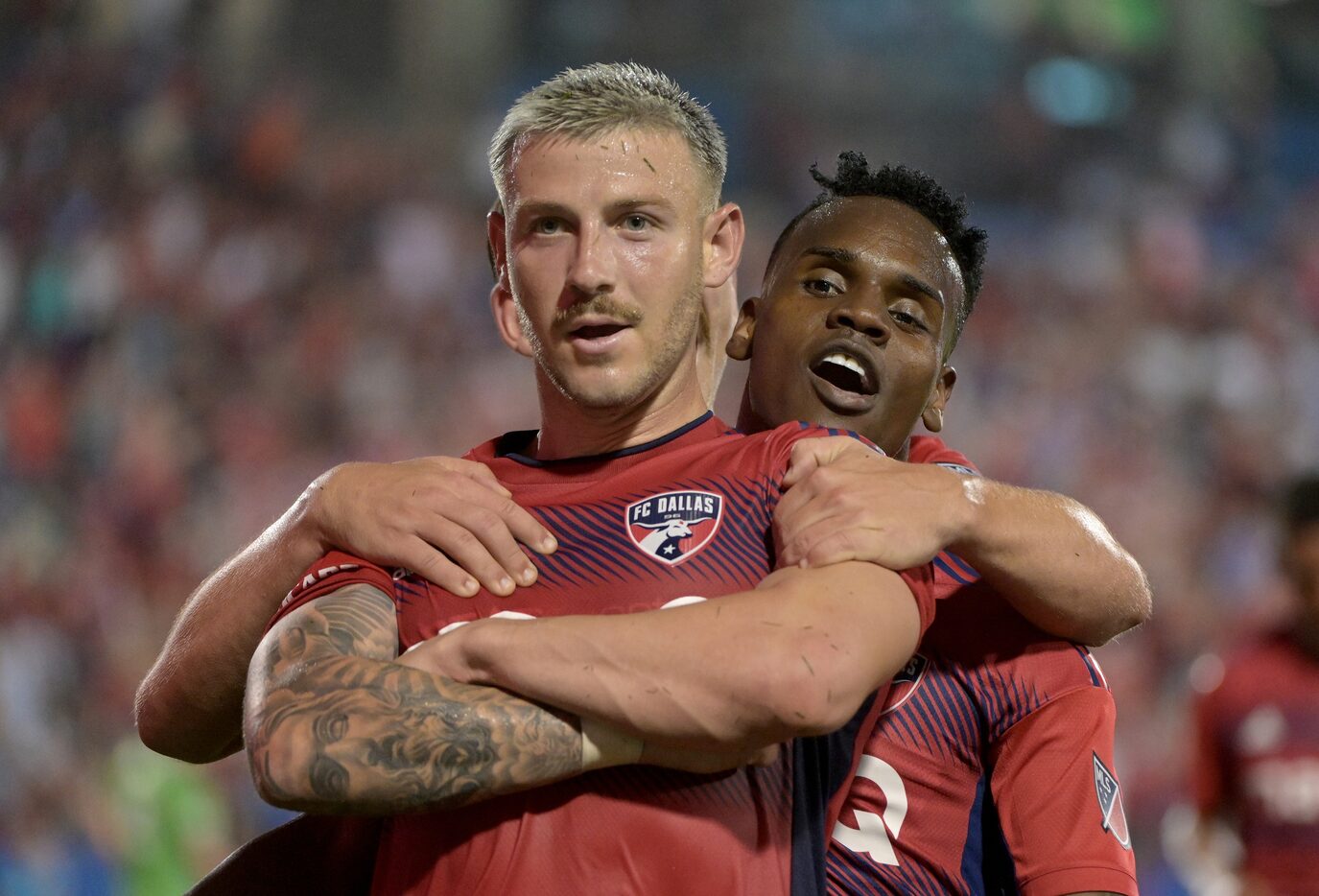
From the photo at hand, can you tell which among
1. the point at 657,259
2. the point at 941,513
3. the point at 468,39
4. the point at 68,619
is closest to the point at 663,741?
the point at 941,513

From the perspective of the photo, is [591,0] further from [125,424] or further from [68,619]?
[68,619]

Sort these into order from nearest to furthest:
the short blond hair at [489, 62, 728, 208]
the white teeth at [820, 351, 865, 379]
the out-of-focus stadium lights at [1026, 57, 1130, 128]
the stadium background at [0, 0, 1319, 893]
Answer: the short blond hair at [489, 62, 728, 208] < the white teeth at [820, 351, 865, 379] < the stadium background at [0, 0, 1319, 893] < the out-of-focus stadium lights at [1026, 57, 1130, 128]

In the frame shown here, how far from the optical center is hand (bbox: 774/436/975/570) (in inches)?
82.7

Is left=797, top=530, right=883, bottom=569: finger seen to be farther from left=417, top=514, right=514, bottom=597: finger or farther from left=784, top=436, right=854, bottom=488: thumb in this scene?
left=417, top=514, right=514, bottom=597: finger

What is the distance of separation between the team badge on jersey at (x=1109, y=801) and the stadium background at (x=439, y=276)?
6514 mm

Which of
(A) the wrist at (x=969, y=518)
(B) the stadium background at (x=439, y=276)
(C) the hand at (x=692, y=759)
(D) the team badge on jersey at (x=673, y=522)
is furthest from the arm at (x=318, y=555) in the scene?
(B) the stadium background at (x=439, y=276)

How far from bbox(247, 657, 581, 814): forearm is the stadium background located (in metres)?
6.97

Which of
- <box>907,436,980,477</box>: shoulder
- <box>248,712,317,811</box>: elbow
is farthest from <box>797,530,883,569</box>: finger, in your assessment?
<box>907,436,980,477</box>: shoulder

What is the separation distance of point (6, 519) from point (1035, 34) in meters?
8.24

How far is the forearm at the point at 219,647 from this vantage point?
8.18 ft

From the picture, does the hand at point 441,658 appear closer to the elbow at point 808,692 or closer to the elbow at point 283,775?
the elbow at point 283,775

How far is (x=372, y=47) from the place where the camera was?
35.8ft

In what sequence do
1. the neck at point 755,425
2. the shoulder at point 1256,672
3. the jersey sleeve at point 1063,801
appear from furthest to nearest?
the shoulder at point 1256,672 → the neck at point 755,425 → the jersey sleeve at point 1063,801

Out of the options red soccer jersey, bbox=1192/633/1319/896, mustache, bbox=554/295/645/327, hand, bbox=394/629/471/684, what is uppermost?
mustache, bbox=554/295/645/327
